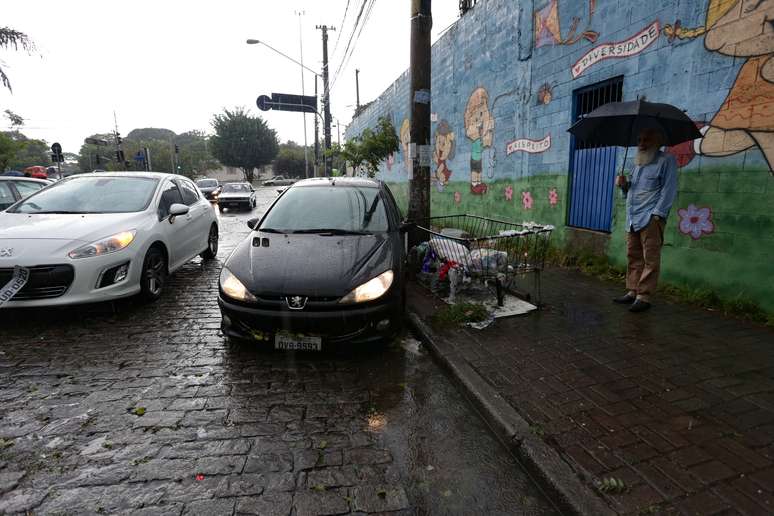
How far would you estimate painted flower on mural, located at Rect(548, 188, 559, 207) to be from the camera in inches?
283

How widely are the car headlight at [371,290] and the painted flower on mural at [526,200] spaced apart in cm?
499

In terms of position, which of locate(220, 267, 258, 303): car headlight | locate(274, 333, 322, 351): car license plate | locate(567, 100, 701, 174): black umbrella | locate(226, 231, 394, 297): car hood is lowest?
locate(274, 333, 322, 351): car license plate

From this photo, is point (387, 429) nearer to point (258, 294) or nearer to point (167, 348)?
point (258, 294)

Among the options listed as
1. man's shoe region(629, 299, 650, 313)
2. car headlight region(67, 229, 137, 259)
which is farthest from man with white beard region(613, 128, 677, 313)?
car headlight region(67, 229, 137, 259)

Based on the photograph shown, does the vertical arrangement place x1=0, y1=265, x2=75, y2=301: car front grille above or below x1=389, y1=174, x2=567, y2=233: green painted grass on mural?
below

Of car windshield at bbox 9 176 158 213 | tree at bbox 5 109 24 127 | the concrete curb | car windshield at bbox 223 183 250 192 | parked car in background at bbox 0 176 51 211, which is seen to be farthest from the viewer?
tree at bbox 5 109 24 127

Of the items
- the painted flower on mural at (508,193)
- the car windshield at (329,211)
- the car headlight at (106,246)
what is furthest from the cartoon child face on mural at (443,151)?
the car headlight at (106,246)

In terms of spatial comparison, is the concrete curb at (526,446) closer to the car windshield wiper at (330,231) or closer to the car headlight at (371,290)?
the car headlight at (371,290)

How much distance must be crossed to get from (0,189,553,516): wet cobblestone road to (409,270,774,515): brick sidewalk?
405 millimetres

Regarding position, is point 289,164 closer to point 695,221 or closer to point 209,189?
point 209,189

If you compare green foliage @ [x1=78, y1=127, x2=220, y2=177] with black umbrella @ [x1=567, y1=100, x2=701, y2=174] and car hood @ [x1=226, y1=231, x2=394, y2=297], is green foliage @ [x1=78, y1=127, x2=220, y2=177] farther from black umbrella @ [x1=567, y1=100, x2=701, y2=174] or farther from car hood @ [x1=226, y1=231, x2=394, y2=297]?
black umbrella @ [x1=567, y1=100, x2=701, y2=174]

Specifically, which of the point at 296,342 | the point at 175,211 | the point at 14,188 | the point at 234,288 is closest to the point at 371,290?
the point at 296,342

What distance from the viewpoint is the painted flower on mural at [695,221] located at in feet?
15.5

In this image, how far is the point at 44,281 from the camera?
13.5 feet
